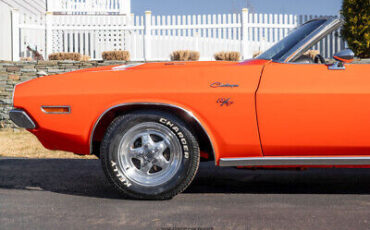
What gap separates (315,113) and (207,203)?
100cm

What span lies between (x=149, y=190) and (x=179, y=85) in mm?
793

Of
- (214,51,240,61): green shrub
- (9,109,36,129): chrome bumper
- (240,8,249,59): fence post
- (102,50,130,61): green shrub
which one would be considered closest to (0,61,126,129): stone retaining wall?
(102,50,130,61): green shrub

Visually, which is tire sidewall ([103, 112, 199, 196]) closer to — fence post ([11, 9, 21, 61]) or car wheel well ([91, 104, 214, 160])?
car wheel well ([91, 104, 214, 160])

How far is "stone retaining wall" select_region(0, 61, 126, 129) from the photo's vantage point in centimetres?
1097

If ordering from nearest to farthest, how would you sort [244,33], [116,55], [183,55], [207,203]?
[207,203]
[116,55]
[183,55]
[244,33]

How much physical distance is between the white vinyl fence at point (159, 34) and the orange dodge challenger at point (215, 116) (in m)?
9.82

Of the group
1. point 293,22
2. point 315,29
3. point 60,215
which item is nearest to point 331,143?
point 315,29

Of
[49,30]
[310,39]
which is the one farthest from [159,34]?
[310,39]

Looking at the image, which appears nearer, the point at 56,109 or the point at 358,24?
the point at 56,109

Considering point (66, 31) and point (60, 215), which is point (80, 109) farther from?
point (66, 31)

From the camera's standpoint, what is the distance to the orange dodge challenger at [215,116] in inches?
151

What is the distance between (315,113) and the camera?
3832 mm

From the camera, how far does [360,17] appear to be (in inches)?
455

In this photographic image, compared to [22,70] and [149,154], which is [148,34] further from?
[149,154]
